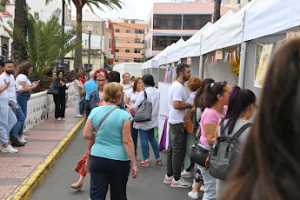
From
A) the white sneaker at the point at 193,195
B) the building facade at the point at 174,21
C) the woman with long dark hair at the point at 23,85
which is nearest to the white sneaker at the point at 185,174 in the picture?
the white sneaker at the point at 193,195

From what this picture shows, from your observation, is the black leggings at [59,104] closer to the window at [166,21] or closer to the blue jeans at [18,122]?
the blue jeans at [18,122]

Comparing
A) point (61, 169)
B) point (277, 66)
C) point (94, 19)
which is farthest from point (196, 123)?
point (94, 19)

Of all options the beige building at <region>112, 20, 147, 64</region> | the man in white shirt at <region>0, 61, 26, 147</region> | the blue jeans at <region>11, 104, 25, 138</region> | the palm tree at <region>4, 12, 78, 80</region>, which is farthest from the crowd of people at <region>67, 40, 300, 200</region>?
the beige building at <region>112, 20, 147, 64</region>

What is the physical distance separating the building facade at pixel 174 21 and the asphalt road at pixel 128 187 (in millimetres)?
77802

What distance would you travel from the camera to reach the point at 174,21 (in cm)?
8788

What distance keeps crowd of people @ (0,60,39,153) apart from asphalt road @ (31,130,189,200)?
44.6 inches

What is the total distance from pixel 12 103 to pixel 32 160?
4.13 feet

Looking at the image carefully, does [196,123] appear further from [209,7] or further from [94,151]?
[209,7]

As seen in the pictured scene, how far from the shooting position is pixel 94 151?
4773 millimetres

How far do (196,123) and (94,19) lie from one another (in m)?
104

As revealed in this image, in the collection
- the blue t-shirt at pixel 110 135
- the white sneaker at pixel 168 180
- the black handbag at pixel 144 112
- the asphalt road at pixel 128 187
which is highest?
the blue t-shirt at pixel 110 135

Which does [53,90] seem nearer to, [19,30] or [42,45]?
[19,30]

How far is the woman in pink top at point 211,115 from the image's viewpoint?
5.08 metres

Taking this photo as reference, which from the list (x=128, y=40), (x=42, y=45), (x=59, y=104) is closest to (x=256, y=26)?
(x=59, y=104)
